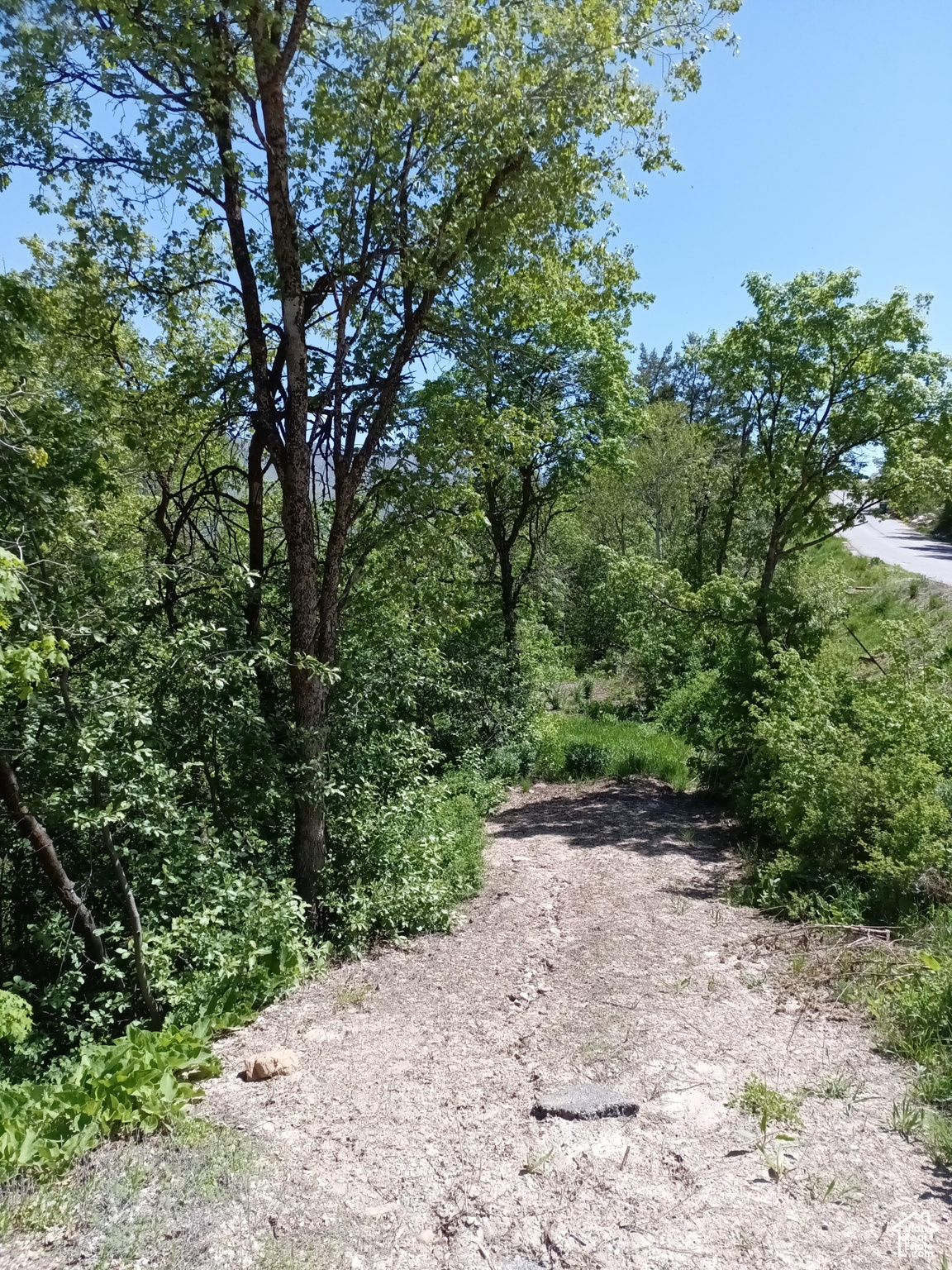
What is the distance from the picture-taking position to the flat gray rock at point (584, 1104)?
12.9 feet

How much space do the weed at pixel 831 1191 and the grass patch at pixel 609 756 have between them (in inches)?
366

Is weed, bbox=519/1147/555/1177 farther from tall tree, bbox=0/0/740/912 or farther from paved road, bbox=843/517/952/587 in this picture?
paved road, bbox=843/517/952/587

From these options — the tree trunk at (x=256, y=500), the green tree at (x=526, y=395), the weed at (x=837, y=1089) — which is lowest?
the weed at (x=837, y=1089)

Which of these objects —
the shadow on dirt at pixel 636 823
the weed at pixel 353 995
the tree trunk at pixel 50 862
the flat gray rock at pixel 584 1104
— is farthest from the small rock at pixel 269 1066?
the shadow on dirt at pixel 636 823

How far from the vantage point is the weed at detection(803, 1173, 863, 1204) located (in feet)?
10.5

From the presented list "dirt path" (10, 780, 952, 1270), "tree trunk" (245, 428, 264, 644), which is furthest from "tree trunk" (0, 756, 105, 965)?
"tree trunk" (245, 428, 264, 644)

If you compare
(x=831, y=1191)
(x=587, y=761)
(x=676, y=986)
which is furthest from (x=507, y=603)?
(x=831, y=1191)

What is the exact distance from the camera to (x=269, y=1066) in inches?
179

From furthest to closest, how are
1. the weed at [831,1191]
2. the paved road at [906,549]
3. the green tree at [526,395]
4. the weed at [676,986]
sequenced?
the paved road at [906,549] < the green tree at [526,395] < the weed at [676,986] < the weed at [831,1191]

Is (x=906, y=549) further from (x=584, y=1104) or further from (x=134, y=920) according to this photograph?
(x=134, y=920)

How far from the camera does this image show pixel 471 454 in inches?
299

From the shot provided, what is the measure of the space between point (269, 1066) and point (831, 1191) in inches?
113

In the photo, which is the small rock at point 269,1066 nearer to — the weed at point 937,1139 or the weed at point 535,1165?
the weed at point 535,1165

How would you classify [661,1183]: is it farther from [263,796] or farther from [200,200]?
[200,200]
